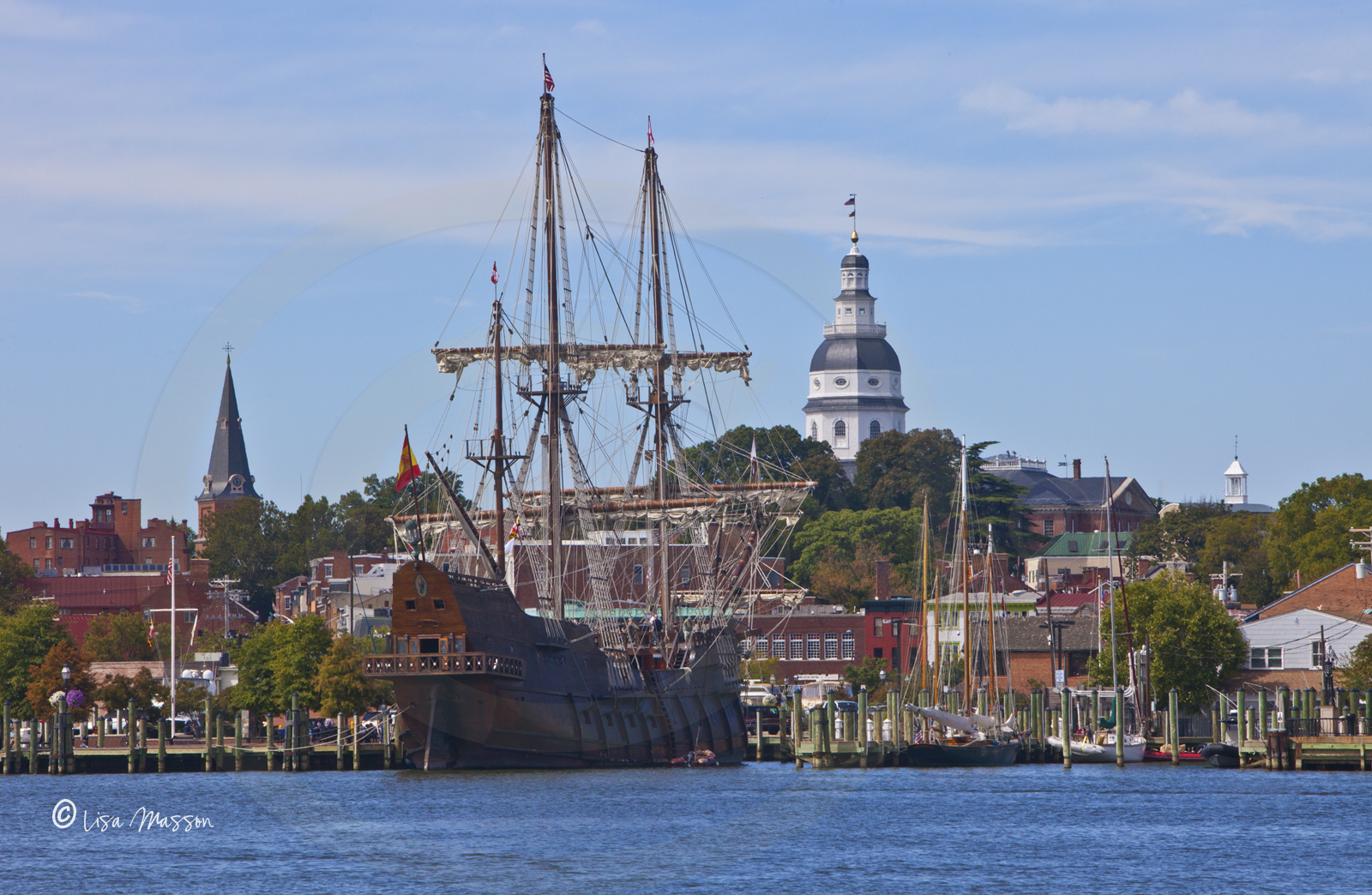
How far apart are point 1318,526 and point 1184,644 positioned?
4171cm

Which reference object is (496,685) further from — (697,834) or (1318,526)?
(1318,526)

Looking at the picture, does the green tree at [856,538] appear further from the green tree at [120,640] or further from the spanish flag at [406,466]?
the spanish flag at [406,466]

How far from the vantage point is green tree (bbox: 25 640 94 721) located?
10046 cm

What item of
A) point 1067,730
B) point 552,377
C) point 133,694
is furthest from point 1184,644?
point 133,694

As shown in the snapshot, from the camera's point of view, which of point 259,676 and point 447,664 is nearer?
point 447,664

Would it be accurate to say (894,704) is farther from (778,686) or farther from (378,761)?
(778,686)

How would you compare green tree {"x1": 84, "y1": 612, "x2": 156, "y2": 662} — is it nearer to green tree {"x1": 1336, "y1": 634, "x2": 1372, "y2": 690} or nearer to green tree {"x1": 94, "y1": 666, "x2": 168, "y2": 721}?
green tree {"x1": 94, "y1": 666, "x2": 168, "y2": 721}

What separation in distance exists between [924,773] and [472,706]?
20225mm

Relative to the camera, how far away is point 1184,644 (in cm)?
9719

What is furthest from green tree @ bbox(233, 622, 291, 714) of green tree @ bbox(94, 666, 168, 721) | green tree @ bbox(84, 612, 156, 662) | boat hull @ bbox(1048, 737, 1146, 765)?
boat hull @ bbox(1048, 737, 1146, 765)

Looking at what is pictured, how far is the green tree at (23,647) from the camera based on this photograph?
106 meters

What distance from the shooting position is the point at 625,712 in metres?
85.8

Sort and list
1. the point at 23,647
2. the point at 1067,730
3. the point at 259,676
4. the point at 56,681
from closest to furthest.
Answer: the point at 1067,730 < the point at 56,681 < the point at 259,676 < the point at 23,647

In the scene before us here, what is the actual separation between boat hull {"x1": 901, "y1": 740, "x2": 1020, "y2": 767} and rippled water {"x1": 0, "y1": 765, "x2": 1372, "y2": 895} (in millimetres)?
4749
